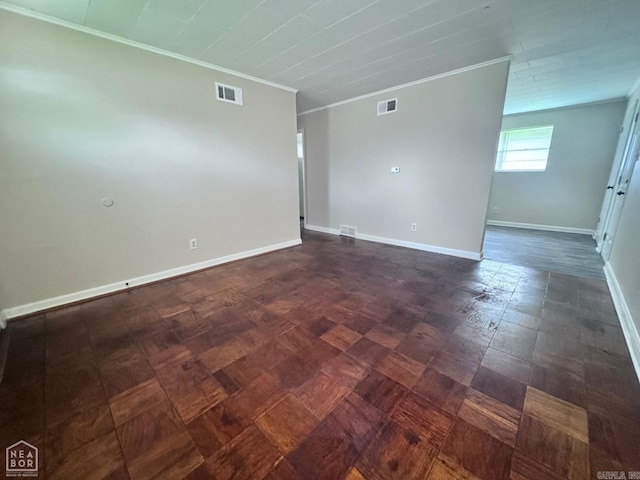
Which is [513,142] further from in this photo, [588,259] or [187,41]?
[187,41]

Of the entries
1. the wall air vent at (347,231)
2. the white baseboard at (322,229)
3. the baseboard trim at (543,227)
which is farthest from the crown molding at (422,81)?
the baseboard trim at (543,227)

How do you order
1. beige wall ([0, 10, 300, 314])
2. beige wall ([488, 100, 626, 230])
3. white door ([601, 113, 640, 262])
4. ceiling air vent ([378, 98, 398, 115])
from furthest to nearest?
beige wall ([488, 100, 626, 230]) → ceiling air vent ([378, 98, 398, 115]) → white door ([601, 113, 640, 262]) → beige wall ([0, 10, 300, 314])

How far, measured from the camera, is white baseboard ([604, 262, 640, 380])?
164 cm

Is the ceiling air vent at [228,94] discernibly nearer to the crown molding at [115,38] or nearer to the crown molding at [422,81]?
the crown molding at [115,38]

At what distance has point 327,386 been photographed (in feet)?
4.80

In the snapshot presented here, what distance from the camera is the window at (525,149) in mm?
5496

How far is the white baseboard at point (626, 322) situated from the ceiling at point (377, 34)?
242 centimetres

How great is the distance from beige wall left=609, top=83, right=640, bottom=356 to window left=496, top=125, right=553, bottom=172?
3.11 metres

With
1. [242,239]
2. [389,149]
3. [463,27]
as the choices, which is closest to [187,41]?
[242,239]

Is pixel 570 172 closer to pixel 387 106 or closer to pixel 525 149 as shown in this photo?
pixel 525 149

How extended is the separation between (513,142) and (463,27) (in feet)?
16.1

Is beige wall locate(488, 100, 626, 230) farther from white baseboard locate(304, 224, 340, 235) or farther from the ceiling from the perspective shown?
white baseboard locate(304, 224, 340, 235)

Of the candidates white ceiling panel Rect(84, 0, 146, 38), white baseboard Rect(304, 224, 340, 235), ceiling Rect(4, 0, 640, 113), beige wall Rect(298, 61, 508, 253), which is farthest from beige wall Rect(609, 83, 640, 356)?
white ceiling panel Rect(84, 0, 146, 38)

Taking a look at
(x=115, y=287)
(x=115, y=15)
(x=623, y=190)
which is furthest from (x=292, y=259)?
(x=623, y=190)
